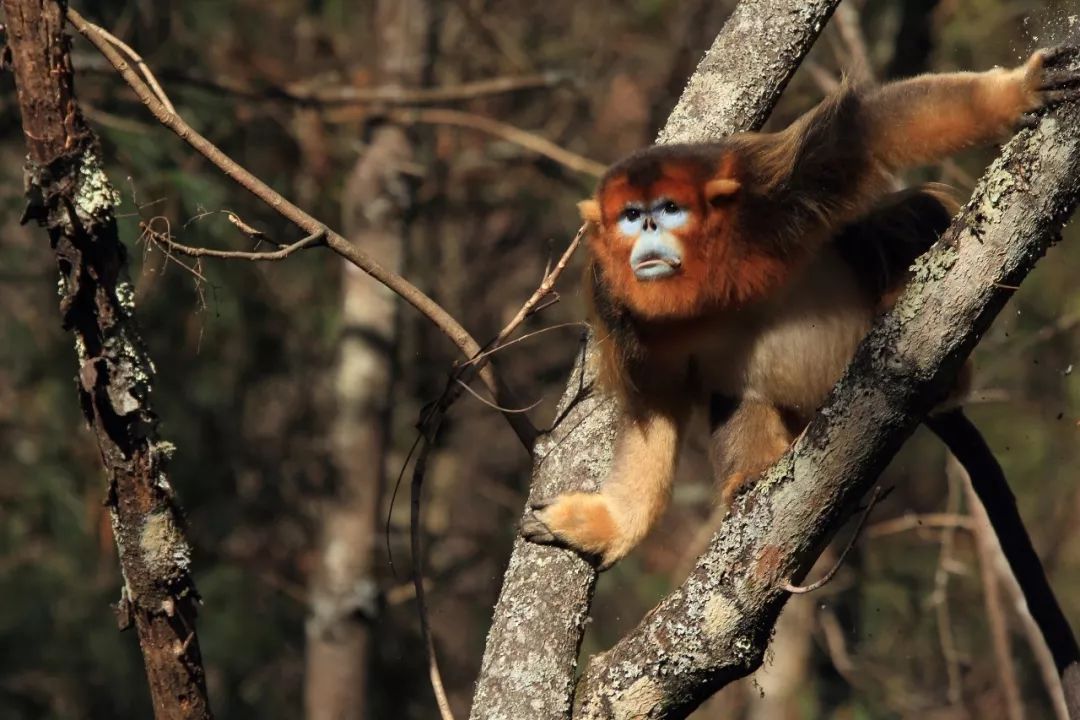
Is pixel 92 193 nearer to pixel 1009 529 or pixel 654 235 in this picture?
pixel 654 235

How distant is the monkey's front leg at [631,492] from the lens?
364 centimetres

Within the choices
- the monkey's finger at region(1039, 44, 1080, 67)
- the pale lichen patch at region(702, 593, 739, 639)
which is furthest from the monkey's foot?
the monkey's finger at region(1039, 44, 1080, 67)

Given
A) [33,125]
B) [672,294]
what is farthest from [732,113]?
[33,125]

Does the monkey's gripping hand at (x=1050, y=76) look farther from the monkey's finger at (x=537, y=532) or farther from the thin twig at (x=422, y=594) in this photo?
the thin twig at (x=422, y=594)

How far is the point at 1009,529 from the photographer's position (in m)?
4.04

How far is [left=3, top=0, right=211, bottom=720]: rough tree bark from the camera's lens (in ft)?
9.03

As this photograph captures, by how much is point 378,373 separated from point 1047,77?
4932mm

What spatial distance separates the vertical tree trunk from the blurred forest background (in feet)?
0.06

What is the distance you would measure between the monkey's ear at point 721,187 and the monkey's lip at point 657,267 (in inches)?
8.3

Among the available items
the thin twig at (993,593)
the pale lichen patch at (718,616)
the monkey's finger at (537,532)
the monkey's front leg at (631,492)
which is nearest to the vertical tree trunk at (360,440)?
the thin twig at (993,593)

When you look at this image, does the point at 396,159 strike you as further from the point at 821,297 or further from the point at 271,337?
the point at 821,297

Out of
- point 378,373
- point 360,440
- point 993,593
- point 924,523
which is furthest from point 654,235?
point 360,440

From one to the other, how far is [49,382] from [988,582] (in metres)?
5.67

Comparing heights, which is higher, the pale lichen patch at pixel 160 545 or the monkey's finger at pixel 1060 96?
the monkey's finger at pixel 1060 96
